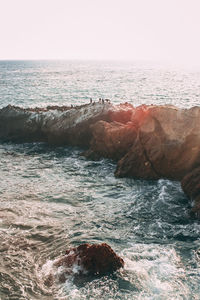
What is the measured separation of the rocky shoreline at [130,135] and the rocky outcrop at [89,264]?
17.0 ft

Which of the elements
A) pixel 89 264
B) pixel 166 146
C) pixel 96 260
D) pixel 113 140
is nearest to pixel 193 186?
pixel 166 146

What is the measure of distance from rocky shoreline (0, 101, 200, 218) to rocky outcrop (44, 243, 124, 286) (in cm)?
518

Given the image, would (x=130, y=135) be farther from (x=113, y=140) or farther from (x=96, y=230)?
(x=96, y=230)

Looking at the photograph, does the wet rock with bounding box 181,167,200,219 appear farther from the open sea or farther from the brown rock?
the brown rock

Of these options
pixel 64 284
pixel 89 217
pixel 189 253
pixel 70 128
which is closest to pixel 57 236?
pixel 89 217

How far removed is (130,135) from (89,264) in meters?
13.3

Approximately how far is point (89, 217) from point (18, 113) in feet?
64.0

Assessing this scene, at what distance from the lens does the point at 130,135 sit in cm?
2195

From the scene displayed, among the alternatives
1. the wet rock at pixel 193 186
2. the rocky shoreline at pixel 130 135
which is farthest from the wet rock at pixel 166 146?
the wet rock at pixel 193 186

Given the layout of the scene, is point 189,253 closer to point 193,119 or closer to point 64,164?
point 193,119

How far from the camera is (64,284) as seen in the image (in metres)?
9.31

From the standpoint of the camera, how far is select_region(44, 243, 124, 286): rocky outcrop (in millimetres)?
9703

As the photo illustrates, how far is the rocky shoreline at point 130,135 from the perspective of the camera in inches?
690

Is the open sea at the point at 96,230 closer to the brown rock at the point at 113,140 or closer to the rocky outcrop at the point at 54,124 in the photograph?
the brown rock at the point at 113,140
